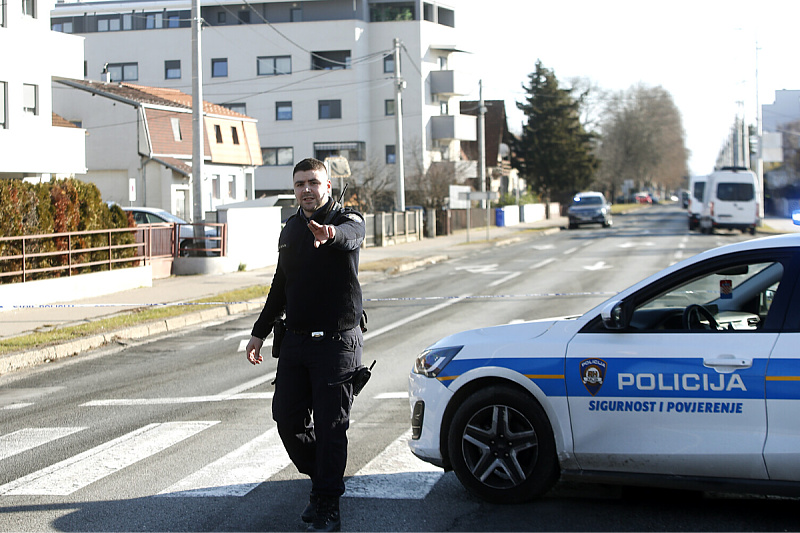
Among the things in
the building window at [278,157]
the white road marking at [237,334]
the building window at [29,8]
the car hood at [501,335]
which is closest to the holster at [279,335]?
the car hood at [501,335]

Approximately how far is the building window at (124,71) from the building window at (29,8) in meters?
38.5

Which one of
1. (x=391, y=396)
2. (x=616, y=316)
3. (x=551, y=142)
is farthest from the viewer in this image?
(x=551, y=142)

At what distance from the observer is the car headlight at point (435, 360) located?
5641mm

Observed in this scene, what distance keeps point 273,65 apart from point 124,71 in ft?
34.7

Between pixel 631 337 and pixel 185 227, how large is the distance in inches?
841

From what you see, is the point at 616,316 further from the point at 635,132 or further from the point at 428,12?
the point at 635,132

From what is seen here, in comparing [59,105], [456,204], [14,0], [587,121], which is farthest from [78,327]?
[587,121]

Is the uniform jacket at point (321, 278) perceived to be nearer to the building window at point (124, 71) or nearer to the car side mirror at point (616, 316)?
the car side mirror at point (616, 316)

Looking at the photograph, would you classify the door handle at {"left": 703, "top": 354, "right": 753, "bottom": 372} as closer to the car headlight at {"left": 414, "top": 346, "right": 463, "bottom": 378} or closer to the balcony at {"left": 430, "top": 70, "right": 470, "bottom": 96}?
the car headlight at {"left": 414, "top": 346, "right": 463, "bottom": 378}

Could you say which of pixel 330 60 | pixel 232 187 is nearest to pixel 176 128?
pixel 232 187

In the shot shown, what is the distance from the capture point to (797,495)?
4.88 m

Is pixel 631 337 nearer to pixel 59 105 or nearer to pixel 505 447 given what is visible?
pixel 505 447

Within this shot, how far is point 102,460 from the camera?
680cm

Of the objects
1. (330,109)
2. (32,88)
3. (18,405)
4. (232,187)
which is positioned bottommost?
(18,405)
